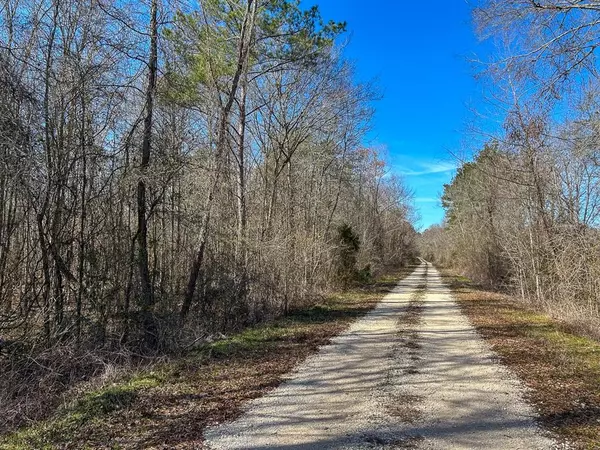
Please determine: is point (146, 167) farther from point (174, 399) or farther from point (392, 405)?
point (392, 405)

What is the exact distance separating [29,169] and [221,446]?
5.20m

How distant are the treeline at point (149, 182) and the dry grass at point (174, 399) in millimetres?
1640

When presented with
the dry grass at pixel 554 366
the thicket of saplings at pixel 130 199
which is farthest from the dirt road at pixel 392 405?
the thicket of saplings at pixel 130 199

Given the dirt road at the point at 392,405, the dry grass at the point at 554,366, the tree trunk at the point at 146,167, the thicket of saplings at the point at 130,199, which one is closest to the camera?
the dirt road at the point at 392,405

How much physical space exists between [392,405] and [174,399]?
102 inches

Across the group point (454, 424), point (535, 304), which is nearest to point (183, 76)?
point (454, 424)

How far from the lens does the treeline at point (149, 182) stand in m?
7.09

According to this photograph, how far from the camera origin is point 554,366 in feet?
21.6

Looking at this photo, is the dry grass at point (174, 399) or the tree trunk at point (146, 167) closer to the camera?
the dry grass at point (174, 399)

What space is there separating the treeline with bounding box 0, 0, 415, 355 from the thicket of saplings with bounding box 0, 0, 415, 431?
3 centimetres

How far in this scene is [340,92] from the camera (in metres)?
16.9

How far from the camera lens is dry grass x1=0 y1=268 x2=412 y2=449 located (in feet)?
13.2

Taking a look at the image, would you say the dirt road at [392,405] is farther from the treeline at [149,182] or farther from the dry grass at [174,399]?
the treeline at [149,182]

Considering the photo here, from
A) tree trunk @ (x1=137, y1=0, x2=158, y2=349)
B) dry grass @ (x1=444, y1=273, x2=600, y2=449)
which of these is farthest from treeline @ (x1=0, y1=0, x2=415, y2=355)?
dry grass @ (x1=444, y1=273, x2=600, y2=449)
